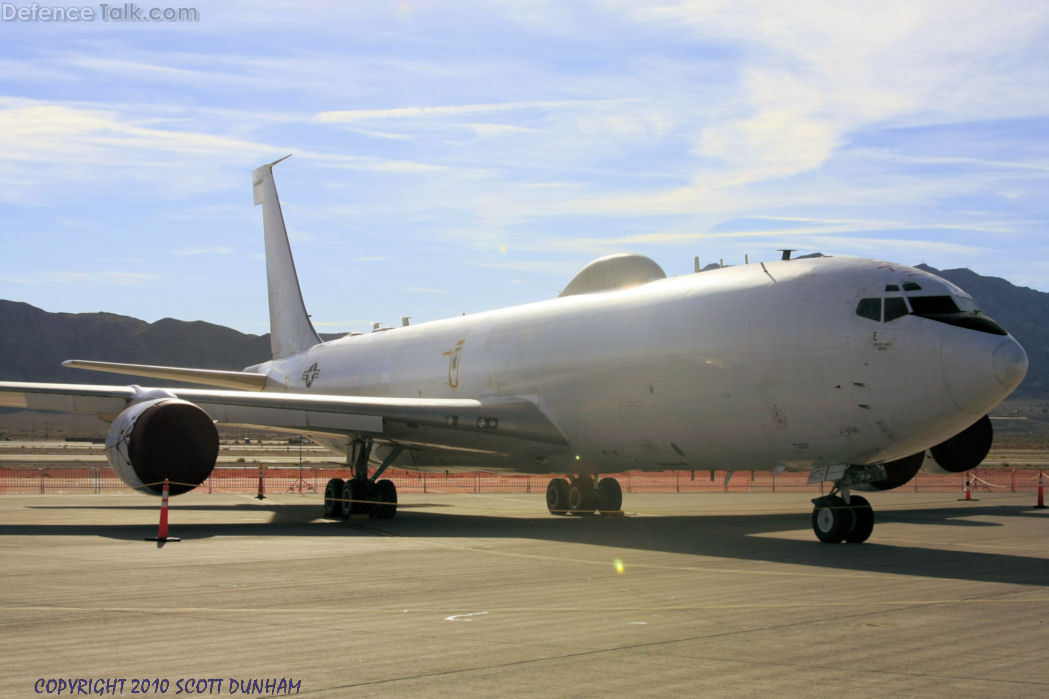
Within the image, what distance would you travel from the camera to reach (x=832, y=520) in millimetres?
15828

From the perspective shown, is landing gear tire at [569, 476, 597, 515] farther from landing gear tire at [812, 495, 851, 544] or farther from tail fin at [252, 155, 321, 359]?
tail fin at [252, 155, 321, 359]

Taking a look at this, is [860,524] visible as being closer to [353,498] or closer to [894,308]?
[894,308]

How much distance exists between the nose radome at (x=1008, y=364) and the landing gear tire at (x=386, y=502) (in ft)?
41.8

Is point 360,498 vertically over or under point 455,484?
over

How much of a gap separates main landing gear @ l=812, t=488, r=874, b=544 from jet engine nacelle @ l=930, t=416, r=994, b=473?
757cm

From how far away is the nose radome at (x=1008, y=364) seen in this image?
14.2 meters

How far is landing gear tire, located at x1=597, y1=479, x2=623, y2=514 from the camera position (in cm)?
2366

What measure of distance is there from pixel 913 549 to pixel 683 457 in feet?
14.8

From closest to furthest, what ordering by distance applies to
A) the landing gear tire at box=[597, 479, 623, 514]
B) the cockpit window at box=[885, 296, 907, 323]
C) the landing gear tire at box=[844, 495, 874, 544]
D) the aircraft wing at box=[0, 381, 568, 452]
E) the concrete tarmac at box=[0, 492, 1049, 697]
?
1. the concrete tarmac at box=[0, 492, 1049, 697]
2. the cockpit window at box=[885, 296, 907, 323]
3. the landing gear tire at box=[844, 495, 874, 544]
4. the aircraft wing at box=[0, 381, 568, 452]
5. the landing gear tire at box=[597, 479, 623, 514]

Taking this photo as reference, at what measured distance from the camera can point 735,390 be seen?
55.7ft

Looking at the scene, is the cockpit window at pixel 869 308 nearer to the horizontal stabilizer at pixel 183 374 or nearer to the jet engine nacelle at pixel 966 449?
the jet engine nacelle at pixel 966 449

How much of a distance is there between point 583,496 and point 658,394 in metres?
5.79

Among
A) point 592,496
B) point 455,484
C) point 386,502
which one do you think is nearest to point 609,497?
point 592,496

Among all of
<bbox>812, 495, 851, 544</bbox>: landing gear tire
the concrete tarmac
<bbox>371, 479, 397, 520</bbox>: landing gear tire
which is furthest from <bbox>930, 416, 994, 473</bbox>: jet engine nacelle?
<bbox>371, 479, 397, 520</bbox>: landing gear tire
